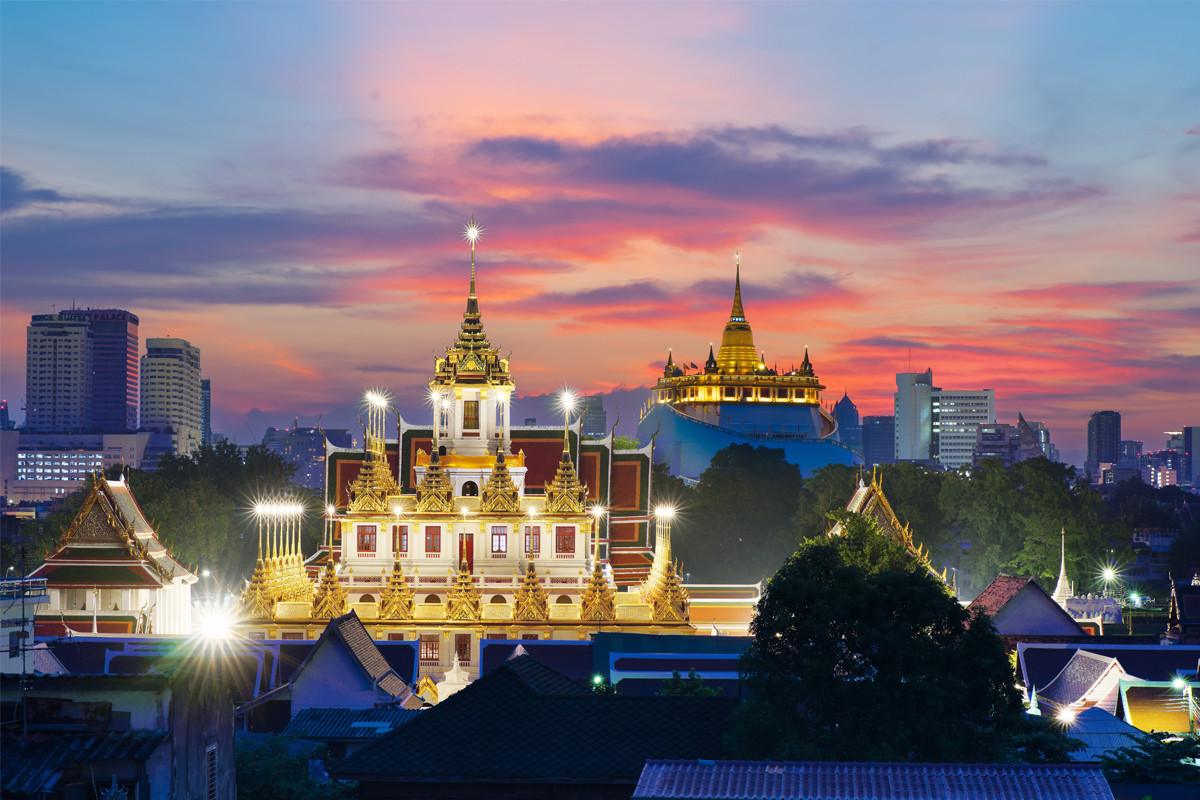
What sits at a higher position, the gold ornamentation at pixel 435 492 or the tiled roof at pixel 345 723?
the gold ornamentation at pixel 435 492

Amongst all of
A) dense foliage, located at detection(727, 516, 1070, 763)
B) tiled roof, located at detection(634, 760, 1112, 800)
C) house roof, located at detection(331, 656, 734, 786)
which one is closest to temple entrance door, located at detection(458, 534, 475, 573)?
house roof, located at detection(331, 656, 734, 786)

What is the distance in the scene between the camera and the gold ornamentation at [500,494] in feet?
203

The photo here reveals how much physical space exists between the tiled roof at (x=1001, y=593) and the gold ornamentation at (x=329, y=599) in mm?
23682

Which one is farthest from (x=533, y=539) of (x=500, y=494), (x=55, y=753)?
(x=55, y=753)

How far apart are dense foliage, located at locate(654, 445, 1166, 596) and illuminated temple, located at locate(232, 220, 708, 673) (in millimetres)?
20984

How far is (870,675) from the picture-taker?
88.3 feet

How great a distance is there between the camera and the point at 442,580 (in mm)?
61125

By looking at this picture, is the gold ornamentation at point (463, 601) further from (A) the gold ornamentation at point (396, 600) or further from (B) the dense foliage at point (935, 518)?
(B) the dense foliage at point (935, 518)

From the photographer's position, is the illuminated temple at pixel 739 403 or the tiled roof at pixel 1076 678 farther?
the illuminated temple at pixel 739 403

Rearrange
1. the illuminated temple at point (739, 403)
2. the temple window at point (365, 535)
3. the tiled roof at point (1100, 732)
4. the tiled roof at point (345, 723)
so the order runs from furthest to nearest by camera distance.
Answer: the illuminated temple at point (739, 403) < the temple window at point (365, 535) < the tiled roof at point (345, 723) < the tiled roof at point (1100, 732)

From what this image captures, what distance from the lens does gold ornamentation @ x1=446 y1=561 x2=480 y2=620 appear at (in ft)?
188

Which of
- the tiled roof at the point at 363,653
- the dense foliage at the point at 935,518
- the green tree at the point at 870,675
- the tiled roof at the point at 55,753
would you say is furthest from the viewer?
the dense foliage at the point at 935,518

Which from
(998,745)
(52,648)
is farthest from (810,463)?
(998,745)

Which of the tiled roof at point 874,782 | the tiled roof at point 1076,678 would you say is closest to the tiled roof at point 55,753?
the tiled roof at point 874,782
